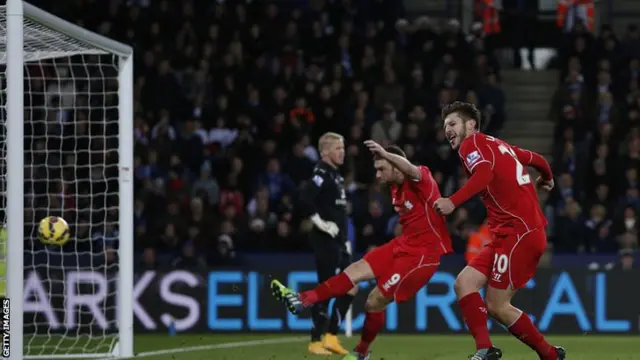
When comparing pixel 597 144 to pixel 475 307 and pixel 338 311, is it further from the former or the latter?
pixel 475 307

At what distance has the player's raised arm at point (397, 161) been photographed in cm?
910

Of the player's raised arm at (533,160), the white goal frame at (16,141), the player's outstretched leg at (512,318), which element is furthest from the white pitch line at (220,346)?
the player's raised arm at (533,160)

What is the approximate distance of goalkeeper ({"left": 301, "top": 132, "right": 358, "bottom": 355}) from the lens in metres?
11.7

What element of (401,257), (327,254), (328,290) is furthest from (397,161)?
(327,254)

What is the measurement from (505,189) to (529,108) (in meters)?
11.4

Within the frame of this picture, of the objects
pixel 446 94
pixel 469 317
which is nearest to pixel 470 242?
pixel 446 94

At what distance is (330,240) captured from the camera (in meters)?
11.8

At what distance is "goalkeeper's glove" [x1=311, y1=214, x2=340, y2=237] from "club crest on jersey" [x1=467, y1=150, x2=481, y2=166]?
3.27m

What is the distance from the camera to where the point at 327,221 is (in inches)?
465

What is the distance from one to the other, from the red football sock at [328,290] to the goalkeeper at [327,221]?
5.55 ft

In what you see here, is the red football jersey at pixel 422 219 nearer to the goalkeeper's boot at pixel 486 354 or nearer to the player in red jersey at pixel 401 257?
the player in red jersey at pixel 401 257

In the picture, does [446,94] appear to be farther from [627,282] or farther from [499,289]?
[499,289]

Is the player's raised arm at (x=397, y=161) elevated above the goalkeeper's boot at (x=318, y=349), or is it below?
above

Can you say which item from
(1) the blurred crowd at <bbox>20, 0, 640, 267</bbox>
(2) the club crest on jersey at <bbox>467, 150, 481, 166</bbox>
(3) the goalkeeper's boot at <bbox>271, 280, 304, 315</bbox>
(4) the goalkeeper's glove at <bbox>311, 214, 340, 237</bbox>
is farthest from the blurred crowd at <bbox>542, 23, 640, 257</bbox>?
(2) the club crest on jersey at <bbox>467, 150, 481, 166</bbox>
